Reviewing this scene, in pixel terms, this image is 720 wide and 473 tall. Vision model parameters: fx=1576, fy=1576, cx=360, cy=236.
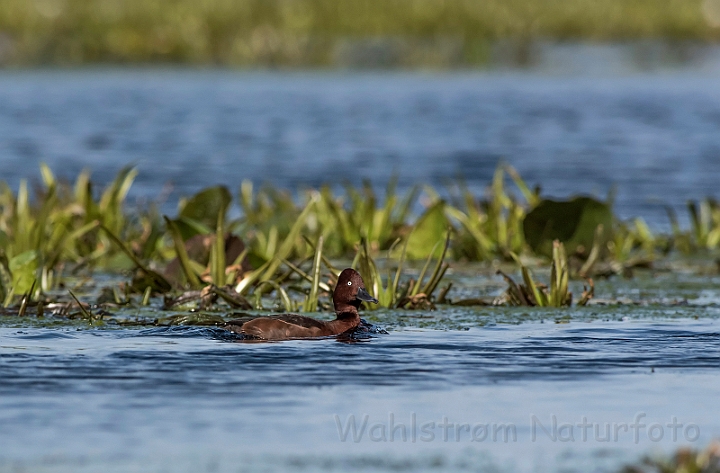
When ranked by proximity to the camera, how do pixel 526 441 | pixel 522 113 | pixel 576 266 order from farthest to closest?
pixel 522 113 < pixel 576 266 < pixel 526 441

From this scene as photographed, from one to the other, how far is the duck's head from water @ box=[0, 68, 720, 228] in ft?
22.5

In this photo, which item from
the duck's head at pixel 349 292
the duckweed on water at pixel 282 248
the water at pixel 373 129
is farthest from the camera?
the water at pixel 373 129

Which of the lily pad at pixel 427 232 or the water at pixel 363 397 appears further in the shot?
the lily pad at pixel 427 232

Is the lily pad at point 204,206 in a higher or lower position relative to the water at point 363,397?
higher

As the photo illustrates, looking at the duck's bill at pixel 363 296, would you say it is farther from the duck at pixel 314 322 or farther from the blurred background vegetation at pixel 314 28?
the blurred background vegetation at pixel 314 28

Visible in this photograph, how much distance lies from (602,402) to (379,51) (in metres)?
29.3

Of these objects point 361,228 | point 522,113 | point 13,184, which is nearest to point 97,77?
point 522,113

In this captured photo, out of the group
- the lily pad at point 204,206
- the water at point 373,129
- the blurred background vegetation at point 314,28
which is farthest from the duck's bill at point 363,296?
the blurred background vegetation at point 314,28

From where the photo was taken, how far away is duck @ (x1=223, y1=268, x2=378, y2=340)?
25.4 feet

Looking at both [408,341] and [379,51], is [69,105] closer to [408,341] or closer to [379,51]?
[379,51]

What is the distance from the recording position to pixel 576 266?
10961mm

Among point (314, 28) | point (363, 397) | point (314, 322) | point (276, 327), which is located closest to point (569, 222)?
point (314, 322)

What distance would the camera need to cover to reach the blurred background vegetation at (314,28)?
108 ft

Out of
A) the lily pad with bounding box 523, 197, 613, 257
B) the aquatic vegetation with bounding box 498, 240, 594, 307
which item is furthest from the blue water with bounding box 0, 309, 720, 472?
the lily pad with bounding box 523, 197, 613, 257
